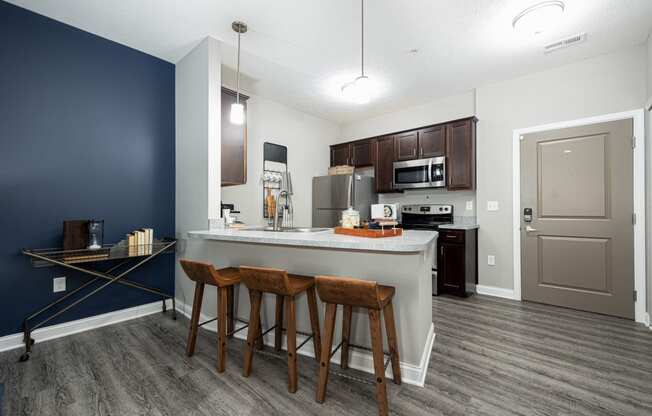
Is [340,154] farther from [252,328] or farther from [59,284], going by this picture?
[59,284]

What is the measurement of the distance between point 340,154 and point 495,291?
3.18m

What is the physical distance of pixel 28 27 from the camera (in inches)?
91.4

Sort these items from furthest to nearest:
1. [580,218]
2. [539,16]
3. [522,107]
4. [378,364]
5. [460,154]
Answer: [460,154]
[522,107]
[580,218]
[539,16]
[378,364]

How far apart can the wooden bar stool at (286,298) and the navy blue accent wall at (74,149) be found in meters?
1.79

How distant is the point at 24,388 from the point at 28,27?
8.92 ft

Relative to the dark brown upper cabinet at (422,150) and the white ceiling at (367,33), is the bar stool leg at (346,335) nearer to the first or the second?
the white ceiling at (367,33)

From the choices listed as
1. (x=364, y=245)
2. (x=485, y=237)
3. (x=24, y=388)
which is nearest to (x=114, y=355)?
(x=24, y=388)

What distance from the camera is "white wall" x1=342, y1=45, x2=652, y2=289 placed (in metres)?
2.89

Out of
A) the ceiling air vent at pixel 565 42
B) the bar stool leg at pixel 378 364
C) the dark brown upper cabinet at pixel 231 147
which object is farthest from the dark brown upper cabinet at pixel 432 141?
the bar stool leg at pixel 378 364

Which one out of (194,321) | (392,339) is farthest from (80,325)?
(392,339)

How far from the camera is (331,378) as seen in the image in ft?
6.02

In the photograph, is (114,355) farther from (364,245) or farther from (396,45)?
(396,45)

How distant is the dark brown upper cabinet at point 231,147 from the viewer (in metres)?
3.02

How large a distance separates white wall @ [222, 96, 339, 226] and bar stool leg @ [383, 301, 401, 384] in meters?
2.70
